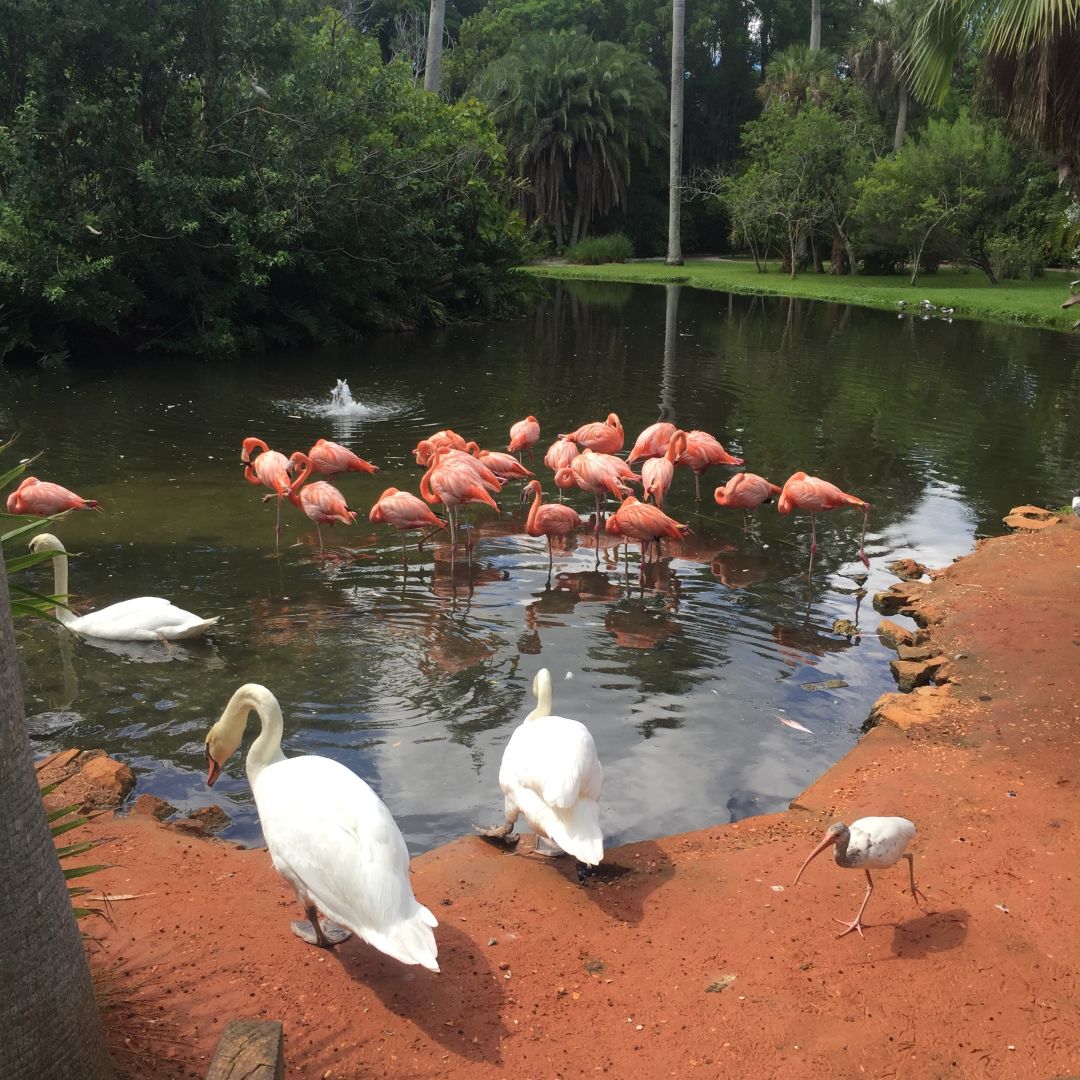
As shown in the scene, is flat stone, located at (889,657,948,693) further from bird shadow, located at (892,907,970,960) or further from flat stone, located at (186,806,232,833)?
flat stone, located at (186,806,232,833)

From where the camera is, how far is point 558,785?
437 centimetres

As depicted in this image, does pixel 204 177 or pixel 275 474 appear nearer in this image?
Answer: pixel 275 474

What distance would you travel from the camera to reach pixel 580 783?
4430mm

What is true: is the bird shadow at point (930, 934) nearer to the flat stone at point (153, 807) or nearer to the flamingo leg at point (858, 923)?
the flamingo leg at point (858, 923)

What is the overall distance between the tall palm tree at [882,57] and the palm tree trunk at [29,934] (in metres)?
42.5

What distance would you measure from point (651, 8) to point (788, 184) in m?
22.2

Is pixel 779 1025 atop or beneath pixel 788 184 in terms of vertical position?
beneath

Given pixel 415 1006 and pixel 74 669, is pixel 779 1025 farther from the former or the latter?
pixel 74 669

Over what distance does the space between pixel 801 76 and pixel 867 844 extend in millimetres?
46986

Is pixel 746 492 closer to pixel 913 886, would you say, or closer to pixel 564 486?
pixel 564 486

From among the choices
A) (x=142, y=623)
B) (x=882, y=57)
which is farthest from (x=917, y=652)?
(x=882, y=57)

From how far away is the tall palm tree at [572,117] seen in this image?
45.9m

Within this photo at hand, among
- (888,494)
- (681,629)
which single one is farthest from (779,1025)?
(888,494)

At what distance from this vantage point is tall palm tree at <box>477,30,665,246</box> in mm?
45938
